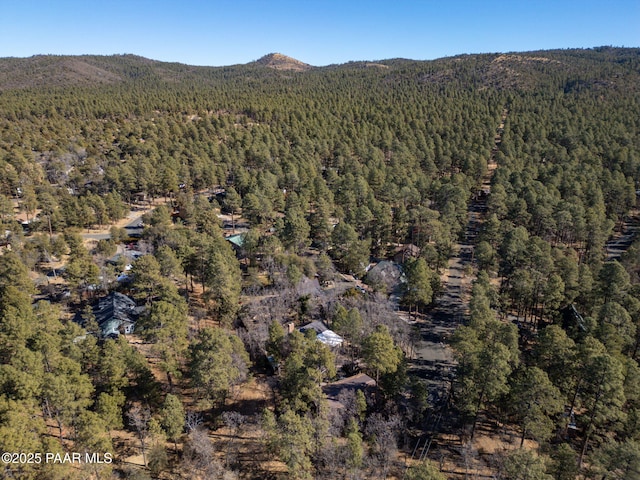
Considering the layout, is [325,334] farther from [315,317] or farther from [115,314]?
[115,314]

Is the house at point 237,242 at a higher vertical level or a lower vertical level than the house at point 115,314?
higher

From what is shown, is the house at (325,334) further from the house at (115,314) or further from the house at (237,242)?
the house at (237,242)

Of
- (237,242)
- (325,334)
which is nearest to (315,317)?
(325,334)

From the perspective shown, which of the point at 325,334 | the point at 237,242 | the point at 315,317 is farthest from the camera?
the point at 237,242

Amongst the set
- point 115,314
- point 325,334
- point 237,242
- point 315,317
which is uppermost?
point 237,242

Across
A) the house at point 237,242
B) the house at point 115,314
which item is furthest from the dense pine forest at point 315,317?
the house at point 237,242

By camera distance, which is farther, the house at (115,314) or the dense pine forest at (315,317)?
the house at (115,314)
